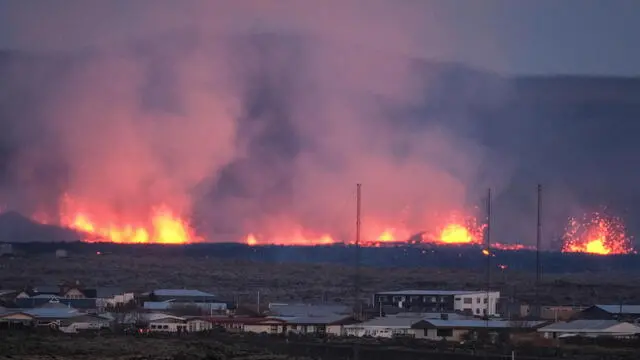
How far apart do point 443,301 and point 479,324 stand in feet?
47.0

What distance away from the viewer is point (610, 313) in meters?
60.2

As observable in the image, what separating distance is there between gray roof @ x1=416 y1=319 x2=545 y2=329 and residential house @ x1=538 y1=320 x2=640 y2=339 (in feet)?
3.83

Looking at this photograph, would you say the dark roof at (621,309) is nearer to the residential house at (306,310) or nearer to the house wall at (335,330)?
the residential house at (306,310)

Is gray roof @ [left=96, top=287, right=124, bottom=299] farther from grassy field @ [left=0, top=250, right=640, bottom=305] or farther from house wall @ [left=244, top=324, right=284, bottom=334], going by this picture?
house wall @ [left=244, top=324, right=284, bottom=334]

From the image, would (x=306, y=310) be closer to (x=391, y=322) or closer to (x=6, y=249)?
(x=391, y=322)

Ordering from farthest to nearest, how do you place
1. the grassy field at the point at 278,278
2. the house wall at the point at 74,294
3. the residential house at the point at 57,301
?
1. the grassy field at the point at 278,278
2. the house wall at the point at 74,294
3. the residential house at the point at 57,301

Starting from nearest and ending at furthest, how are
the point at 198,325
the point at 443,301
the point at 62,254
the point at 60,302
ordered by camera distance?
1. the point at 198,325
2. the point at 60,302
3. the point at 443,301
4. the point at 62,254

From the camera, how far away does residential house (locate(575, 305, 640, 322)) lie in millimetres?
59062

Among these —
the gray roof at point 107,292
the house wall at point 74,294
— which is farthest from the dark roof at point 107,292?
the house wall at point 74,294

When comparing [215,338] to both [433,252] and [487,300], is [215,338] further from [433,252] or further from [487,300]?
[433,252]

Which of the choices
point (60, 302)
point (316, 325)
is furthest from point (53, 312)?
point (316, 325)

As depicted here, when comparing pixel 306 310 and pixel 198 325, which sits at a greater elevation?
pixel 306 310

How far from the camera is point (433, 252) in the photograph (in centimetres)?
10575

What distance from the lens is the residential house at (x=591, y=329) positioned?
51719 mm
